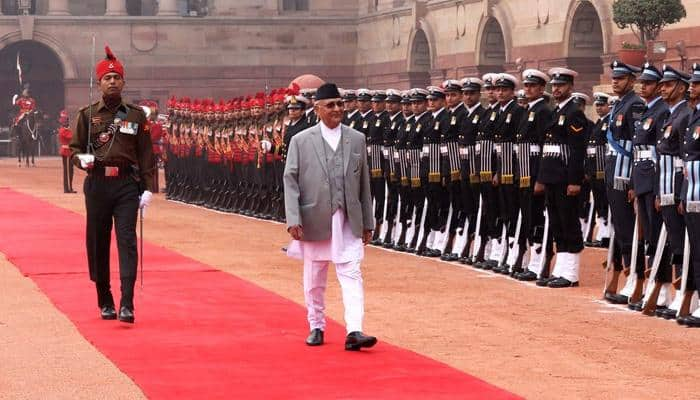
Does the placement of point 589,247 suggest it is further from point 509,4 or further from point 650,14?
point 509,4

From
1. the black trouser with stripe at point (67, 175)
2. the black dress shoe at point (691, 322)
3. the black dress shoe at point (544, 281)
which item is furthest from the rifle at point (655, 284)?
the black trouser with stripe at point (67, 175)

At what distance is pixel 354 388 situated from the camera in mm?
11359

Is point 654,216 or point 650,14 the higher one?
point 650,14

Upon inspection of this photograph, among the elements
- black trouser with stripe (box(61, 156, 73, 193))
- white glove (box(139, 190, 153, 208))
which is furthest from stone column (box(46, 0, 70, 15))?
white glove (box(139, 190, 153, 208))

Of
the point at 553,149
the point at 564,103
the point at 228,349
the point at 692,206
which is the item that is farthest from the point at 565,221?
the point at 228,349

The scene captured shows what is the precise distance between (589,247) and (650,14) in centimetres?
1219

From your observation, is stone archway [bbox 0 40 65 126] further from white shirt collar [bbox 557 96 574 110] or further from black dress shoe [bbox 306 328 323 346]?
black dress shoe [bbox 306 328 323 346]

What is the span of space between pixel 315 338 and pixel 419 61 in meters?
Answer: 47.1

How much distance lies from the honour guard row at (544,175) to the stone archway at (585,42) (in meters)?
16.8

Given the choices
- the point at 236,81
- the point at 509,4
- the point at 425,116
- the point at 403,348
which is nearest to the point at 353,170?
the point at 403,348

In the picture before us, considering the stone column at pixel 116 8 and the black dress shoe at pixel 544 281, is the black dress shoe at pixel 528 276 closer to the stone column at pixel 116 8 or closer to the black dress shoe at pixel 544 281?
the black dress shoe at pixel 544 281

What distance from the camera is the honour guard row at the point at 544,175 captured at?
15461mm

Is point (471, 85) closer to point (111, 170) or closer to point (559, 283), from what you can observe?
point (559, 283)

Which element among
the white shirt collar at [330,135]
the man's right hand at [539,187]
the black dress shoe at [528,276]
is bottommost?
the black dress shoe at [528,276]
